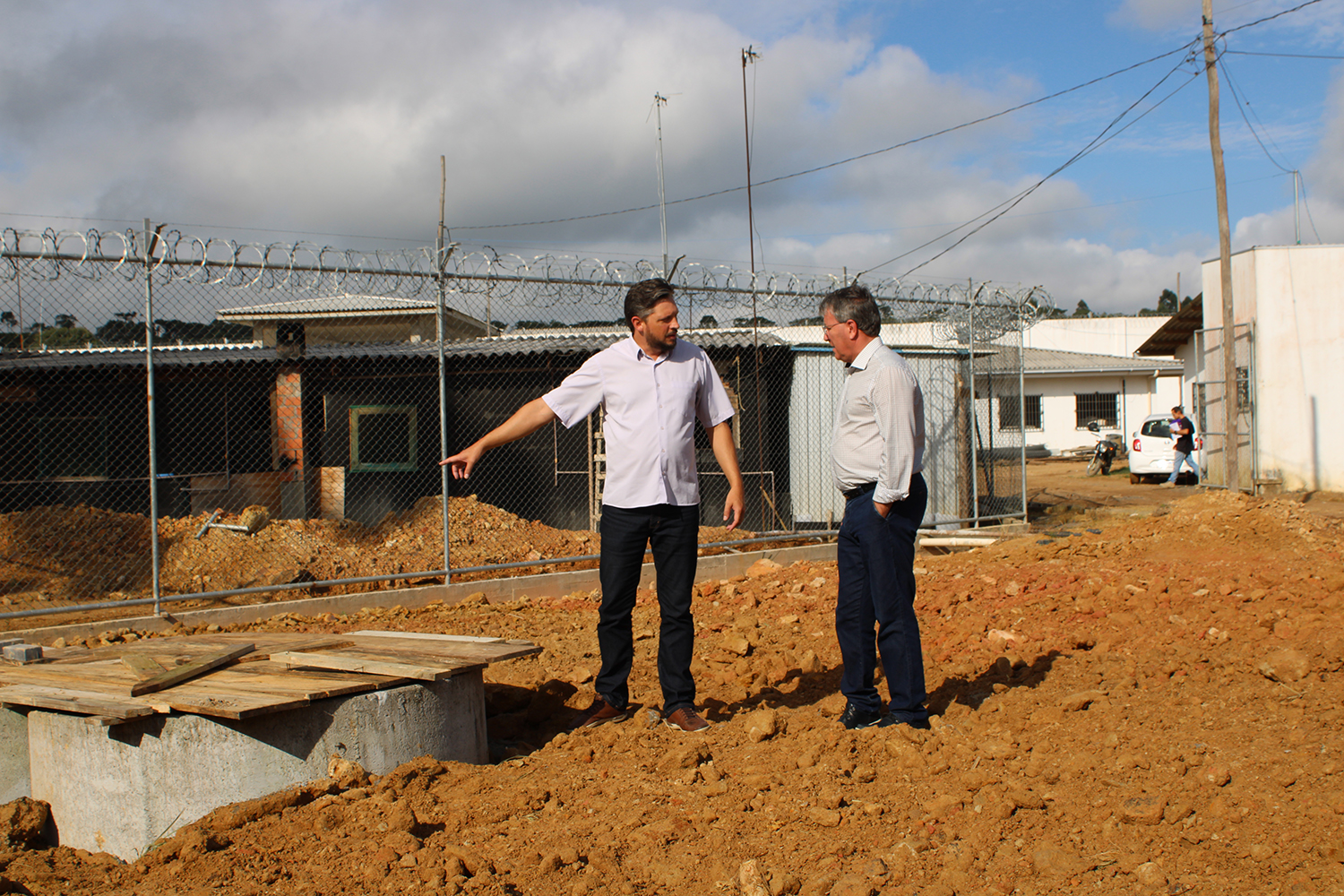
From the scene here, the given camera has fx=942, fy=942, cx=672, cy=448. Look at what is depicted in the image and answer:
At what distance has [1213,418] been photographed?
16.5m

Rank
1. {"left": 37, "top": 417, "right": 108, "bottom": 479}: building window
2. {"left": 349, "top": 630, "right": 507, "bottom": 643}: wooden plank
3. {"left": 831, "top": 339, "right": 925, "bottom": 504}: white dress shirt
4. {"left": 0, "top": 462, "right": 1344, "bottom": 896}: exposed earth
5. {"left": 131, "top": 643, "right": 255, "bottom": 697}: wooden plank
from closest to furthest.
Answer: {"left": 0, "top": 462, "right": 1344, "bottom": 896}: exposed earth, {"left": 131, "top": 643, "right": 255, "bottom": 697}: wooden plank, {"left": 831, "top": 339, "right": 925, "bottom": 504}: white dress shirt, {"left": 349, "top": 630, "right": 507, "bottom": 643}: wooden plank, {"left": 37, "top": 417, "right": 108, "bottom": 479}: building window

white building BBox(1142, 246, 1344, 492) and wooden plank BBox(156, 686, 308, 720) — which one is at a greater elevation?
white building BBox(1142, 246, 1344, 492)

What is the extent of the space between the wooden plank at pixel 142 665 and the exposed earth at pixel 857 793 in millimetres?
573

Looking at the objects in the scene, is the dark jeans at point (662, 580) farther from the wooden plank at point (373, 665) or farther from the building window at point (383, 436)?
the building window at point (383, 436)

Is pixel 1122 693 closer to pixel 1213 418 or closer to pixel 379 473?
pixel 379 473

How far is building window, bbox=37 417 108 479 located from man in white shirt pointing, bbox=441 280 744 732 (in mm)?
9814

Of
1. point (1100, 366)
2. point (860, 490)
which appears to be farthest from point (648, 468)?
point (1100, 366)

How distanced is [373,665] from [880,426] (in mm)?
2207

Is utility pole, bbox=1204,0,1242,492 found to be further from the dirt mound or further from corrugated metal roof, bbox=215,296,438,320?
corrugated metal roof, bbox=215,296,438,320

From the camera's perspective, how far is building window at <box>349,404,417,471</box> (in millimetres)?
12031

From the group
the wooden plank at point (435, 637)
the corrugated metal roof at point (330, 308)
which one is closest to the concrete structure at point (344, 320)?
the corrugated metal roof at point (330, 308)

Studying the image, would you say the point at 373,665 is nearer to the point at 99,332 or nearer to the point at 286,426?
the point at 99,332


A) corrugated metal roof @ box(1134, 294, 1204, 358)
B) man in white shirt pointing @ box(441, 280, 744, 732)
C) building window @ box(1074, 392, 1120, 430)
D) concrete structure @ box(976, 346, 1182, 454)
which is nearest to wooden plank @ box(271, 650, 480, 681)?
man in white shirt pointing @ box(441, 280, 744, 732)

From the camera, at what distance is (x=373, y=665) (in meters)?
3.66
